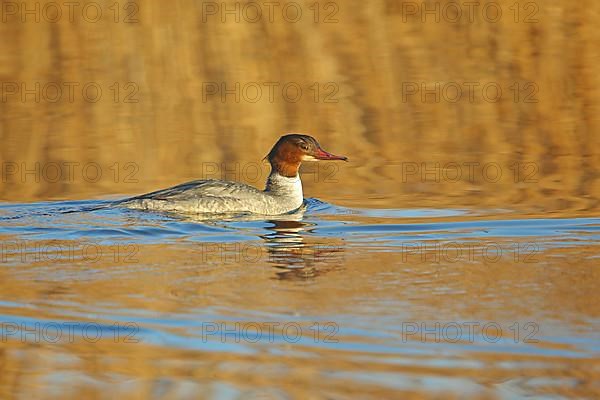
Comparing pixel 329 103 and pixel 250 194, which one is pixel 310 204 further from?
pixel 329 103

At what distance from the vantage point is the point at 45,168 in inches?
550

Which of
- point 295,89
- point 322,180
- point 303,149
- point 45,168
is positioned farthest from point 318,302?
point 295,89

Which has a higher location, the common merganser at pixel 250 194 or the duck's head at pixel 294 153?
the duck's head at pixel 294 153

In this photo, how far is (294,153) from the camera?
40.9 ft

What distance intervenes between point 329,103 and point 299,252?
301 inches

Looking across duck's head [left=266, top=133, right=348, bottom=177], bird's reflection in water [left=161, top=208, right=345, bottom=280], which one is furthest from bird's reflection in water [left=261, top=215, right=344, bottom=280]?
duck's head [left=266, top=133, right=348, bottom=177]

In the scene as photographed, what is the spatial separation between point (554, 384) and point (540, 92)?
1193 centimetres

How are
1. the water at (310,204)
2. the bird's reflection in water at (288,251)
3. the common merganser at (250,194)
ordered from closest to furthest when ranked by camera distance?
the water at (310,204) < the bird's reflection in water at (288,251) < the common merganser at (250,194)

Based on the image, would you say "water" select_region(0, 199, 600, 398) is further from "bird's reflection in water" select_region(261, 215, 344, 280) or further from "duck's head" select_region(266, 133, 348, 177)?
"duck's head" select_region(266, 133, 348, 177)

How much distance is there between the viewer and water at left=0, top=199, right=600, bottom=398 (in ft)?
20.6

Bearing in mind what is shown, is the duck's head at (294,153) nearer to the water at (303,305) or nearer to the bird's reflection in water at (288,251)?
the bird's reflection in water at (288,251)

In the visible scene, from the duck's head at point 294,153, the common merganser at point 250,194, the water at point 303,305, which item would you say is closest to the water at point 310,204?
the water at point 303,305

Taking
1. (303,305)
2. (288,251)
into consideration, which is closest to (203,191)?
→ (288,251)

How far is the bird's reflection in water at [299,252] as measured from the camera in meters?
8.84
